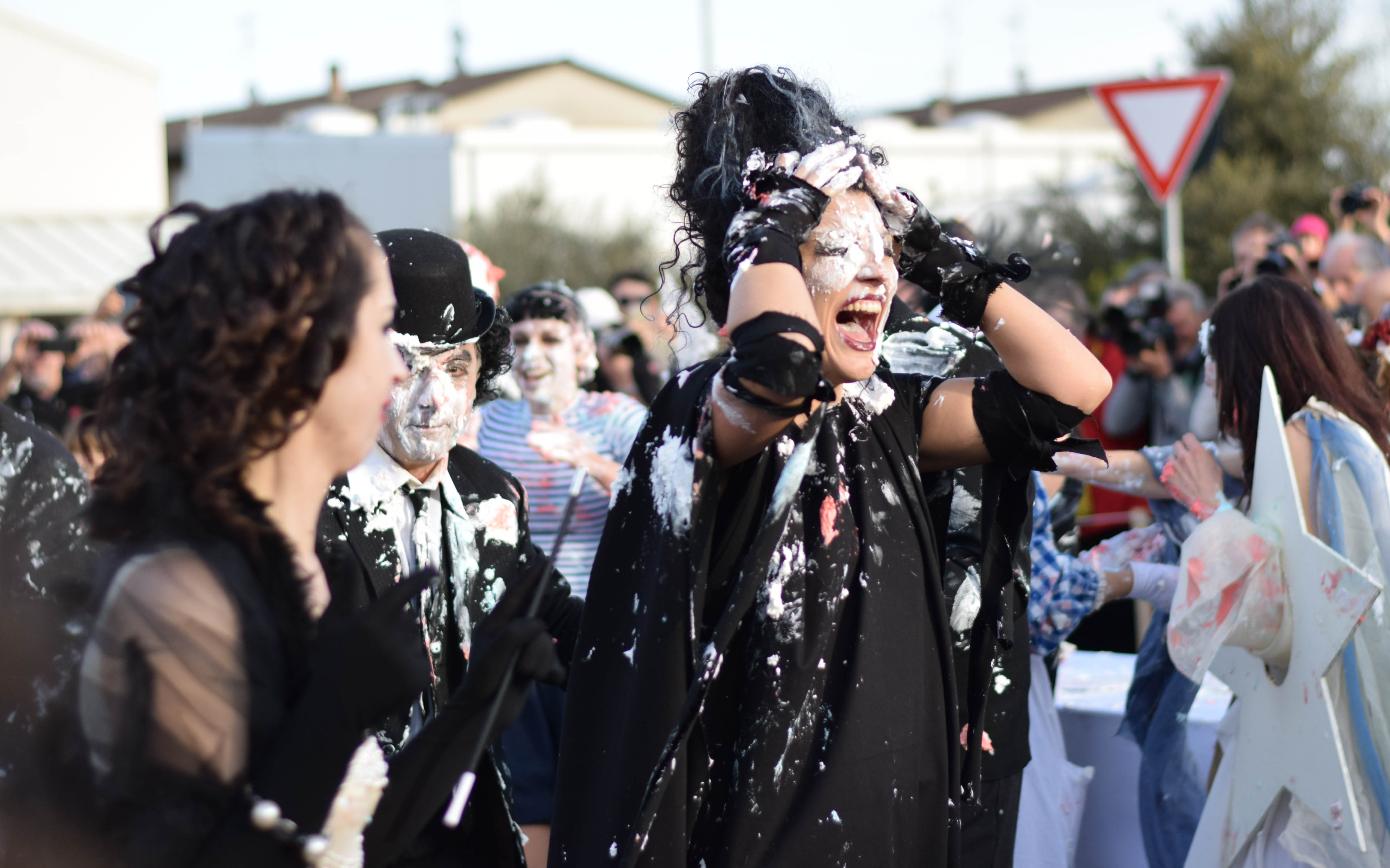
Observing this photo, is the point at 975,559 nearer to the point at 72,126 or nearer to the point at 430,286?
the point at 430,286

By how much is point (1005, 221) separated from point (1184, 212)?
13769 millimetres

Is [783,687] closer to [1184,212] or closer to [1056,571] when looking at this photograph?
[1056,571]

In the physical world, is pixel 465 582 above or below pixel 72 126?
below

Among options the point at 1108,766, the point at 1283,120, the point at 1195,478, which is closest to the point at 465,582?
the point at 1195,478

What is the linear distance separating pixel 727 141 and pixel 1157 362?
465 cm

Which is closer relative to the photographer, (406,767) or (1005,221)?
(406,767)

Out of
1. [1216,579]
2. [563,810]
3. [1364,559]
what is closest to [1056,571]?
[1216,579]

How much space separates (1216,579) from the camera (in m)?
2.81

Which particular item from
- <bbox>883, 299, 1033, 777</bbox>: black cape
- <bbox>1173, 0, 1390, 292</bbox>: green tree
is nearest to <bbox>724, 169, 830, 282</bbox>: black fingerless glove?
<bbox>883, 299, 1033, 777</bbox>: black cape

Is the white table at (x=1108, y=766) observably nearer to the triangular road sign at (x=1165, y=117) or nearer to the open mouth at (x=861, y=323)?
the open mouth at (x=861, y=323)

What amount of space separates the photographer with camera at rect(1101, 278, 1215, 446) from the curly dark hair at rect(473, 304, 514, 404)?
398 cm

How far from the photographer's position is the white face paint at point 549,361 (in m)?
4.40

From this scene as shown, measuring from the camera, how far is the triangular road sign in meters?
6.48

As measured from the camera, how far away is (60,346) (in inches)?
271
